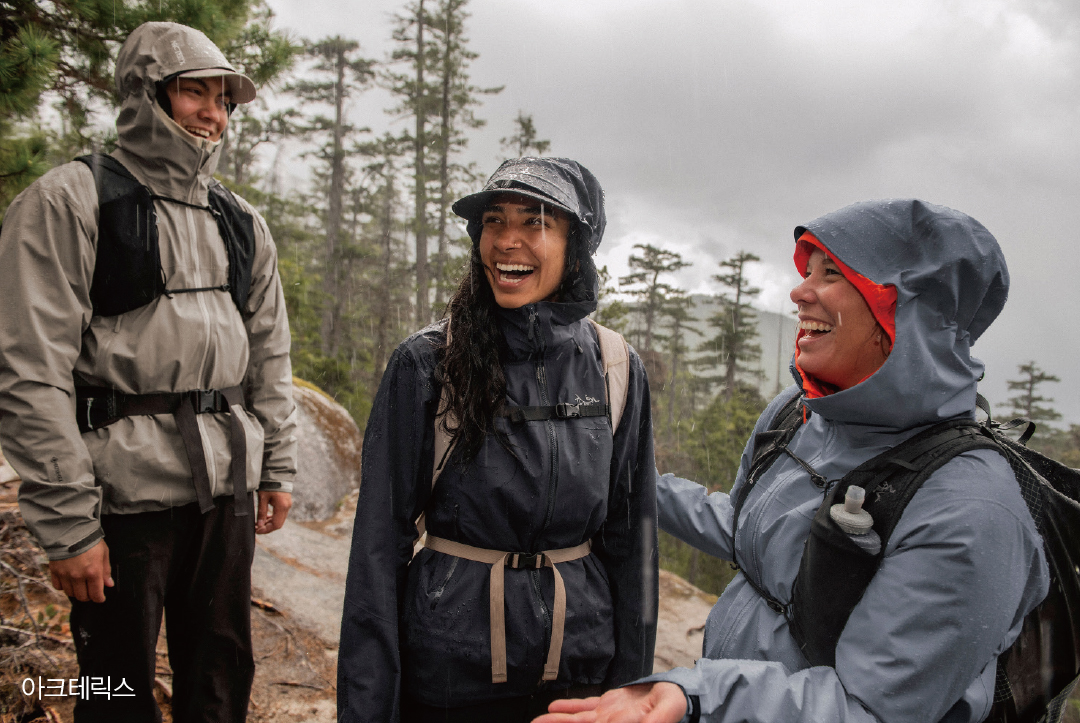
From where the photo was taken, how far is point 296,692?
3.84 metres

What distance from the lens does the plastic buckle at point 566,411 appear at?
211cm

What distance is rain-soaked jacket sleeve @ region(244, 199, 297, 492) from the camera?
3.09 meters

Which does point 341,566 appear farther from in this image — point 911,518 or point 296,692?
point 911,518

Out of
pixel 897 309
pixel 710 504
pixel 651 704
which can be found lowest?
pixel 651 704

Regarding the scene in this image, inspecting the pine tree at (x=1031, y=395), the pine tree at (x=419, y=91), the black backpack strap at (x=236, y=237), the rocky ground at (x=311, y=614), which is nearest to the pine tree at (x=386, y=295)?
the pine tree at (x=419, y=91)

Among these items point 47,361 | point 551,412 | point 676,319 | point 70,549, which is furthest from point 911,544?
point 676,319

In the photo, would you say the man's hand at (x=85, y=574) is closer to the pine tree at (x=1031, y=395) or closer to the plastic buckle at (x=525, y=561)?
the plastic buckle at (x=525, y=561)

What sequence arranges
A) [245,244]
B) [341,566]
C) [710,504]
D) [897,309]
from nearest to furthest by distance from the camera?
[897,309]
[710,504]
[245,244]
[341,566]

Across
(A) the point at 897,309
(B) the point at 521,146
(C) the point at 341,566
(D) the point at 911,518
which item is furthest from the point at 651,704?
(B) the point at 521,146

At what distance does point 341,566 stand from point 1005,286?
6.26 m

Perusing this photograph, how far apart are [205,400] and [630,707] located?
229 cm

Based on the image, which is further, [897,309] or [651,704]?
[897,309]

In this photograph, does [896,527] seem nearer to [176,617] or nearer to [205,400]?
[205,400]

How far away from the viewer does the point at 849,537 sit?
1.50 meters
